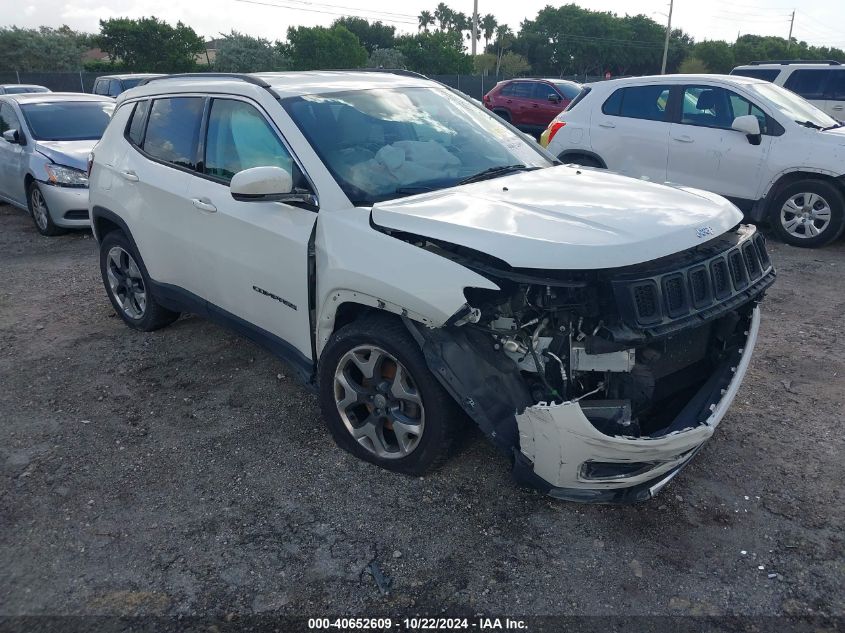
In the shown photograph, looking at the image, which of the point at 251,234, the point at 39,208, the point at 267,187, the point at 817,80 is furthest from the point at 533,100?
the point at 267,187

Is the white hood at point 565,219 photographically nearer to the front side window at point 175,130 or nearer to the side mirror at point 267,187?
Result: the side mirror at point 267,187

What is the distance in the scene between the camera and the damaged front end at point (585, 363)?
9.01 ft

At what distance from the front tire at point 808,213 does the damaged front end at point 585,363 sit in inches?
205

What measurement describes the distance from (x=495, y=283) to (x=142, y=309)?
352 centimetres

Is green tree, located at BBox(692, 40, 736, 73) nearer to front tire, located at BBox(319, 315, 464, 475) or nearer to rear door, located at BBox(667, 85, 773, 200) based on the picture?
rear door, located at BBox(667, 85, 773, 200)

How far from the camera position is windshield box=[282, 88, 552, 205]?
3.54 meters

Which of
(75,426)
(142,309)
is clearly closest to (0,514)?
(75,426)

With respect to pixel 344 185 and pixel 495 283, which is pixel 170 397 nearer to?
pixel 344 185

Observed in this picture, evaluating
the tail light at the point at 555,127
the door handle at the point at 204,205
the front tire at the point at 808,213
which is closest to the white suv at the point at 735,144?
the front tire at the point at 808,213

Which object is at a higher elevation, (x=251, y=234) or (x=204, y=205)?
(x=204, y=205)

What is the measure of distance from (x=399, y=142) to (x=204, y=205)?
1.24 metres

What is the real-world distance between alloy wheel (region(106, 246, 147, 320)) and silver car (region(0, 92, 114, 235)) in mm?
3626

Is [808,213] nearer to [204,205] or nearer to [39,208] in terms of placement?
[204,205]

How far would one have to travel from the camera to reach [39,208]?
29.0 feet
